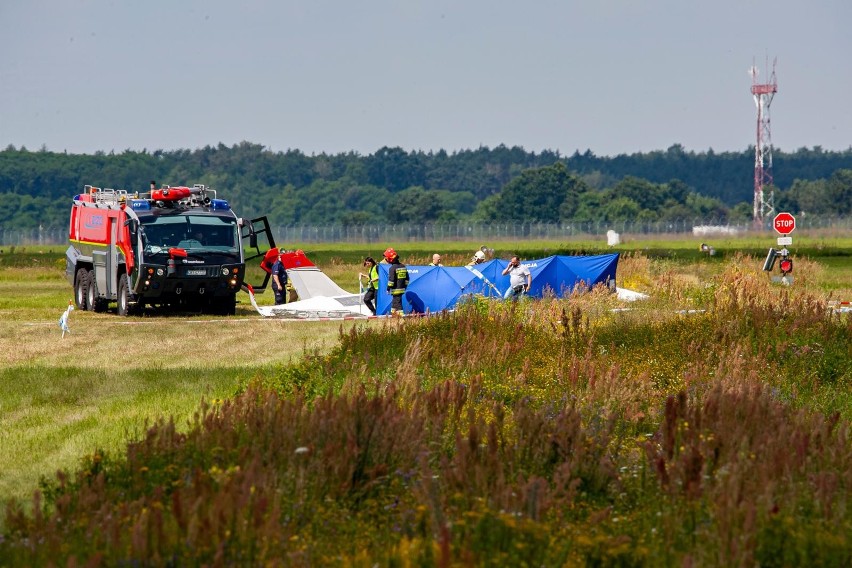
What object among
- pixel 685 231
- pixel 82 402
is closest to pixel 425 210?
pixel 685 231

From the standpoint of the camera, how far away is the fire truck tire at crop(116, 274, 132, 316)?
31297mm

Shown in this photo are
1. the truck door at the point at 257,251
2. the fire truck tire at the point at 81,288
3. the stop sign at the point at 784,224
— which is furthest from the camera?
the stop sign at the point at 784,224

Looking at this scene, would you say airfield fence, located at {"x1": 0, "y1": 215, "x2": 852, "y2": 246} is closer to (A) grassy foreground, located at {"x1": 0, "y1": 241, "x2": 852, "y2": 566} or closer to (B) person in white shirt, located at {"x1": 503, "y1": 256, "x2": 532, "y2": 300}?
(B) person in white shirt, located at {"x1": 503, "y1": 256, "x2": 532, "y2": 300}

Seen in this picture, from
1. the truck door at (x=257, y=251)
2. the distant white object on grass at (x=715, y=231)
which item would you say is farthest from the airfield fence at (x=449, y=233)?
the truck door at (x=257, y=251)

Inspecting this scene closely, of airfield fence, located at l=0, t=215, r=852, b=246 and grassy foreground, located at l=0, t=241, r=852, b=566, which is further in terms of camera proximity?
airfield fence, located at l=0, t=215, r=852, b=246

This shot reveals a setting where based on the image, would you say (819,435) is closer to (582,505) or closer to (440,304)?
(582,505)

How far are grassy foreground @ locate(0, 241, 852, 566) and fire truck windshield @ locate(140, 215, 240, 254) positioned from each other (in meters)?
16.3

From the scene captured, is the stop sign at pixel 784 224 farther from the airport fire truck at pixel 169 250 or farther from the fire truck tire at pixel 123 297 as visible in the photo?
the fire truck tire at pixel 123 297

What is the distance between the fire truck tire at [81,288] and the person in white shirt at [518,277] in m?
10.8

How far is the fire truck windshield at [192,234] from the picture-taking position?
3066 centimetres

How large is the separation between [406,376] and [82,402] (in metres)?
4.37

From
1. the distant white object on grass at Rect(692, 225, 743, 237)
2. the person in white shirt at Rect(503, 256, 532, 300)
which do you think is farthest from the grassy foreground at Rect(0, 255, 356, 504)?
the distant white object on grass at Rect(692, 225, 743, 237)

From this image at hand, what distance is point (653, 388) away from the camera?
14.7 m

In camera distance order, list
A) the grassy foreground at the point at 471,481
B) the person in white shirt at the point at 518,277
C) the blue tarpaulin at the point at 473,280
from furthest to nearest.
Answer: the blue tarpaulin at the point at 473,280 < the person in white shirt at the point at 518,277 < the grassy foreground at the point at 471,481
